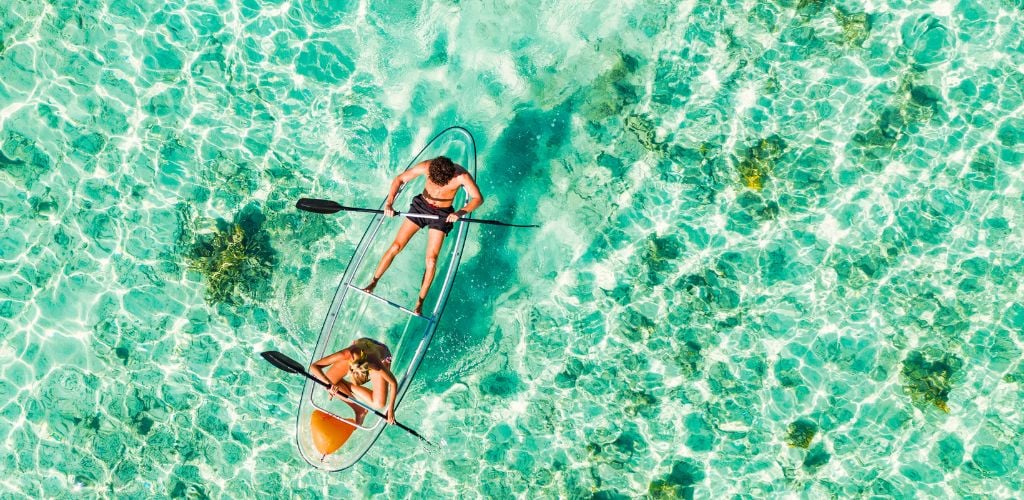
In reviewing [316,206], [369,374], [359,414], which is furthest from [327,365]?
[316,206]

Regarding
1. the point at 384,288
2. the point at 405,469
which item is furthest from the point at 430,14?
the point at 405,469

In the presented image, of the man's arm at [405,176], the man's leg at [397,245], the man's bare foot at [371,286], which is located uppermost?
the man's arm at [405,176]

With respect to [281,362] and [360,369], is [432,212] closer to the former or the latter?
[360,369]

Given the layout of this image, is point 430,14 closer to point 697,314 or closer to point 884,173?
point 697,314

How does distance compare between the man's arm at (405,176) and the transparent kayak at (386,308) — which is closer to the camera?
the man's arm at (405,176)

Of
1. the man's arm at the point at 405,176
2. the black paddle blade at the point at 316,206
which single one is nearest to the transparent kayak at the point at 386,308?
the black paddle blade at the point at 316,206

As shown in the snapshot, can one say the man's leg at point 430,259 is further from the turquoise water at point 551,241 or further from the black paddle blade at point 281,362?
the black paddle blade at point 281,362

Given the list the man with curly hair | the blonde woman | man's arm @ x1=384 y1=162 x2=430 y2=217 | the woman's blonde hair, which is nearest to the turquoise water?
the man with curly hair
